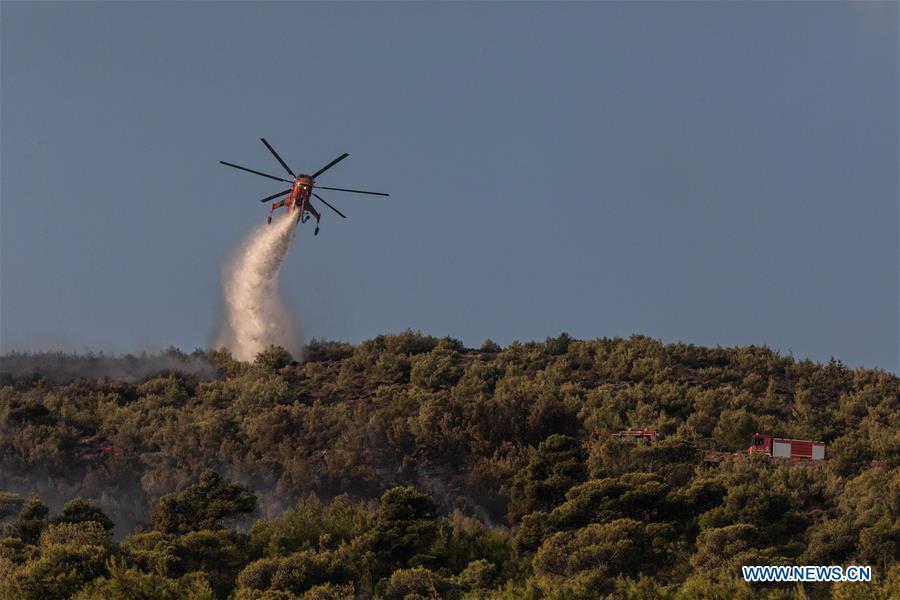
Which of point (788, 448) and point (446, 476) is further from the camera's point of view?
point (788, 448)

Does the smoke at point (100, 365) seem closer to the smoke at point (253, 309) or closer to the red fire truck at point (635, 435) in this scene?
the smoke at point (253, 309)

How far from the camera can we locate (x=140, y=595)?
2013 inches

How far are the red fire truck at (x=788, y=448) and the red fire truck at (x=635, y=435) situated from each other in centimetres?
480

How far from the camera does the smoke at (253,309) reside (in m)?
102

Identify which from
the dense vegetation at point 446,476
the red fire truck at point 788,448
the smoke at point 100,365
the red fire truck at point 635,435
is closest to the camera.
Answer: the dense vegetation at point 446,476

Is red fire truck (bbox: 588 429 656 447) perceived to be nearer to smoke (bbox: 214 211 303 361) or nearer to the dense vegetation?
the dense vegetation

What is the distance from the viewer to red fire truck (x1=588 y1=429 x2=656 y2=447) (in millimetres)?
75562

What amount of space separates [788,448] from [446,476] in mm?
16491

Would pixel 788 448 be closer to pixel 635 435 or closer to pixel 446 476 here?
pixel 635 435

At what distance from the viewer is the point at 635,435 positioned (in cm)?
7700

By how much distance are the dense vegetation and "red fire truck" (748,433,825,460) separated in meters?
1.47

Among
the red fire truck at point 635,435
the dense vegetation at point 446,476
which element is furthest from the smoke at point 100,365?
the red fire truck at point 635,435

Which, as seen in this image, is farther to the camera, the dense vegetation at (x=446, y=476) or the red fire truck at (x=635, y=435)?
the red fire truck at (x=635, y=435)

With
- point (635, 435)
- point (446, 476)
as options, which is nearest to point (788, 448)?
point (635, 435)
